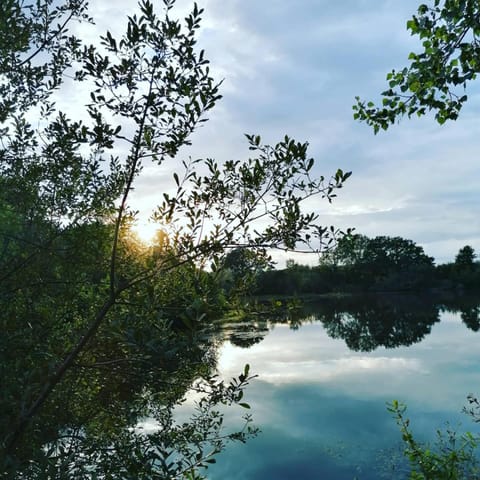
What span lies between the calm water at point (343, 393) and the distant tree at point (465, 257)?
67065 mm

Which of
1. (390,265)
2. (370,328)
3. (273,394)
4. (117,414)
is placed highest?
(390,265)

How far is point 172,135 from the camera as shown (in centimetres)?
287

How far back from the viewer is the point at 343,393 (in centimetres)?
1695

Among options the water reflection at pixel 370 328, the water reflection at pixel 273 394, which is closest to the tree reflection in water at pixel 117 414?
the water reflection at pixel 273 394

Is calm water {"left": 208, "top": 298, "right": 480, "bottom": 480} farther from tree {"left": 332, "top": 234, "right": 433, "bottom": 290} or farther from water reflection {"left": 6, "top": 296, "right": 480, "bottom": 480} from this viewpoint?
tree {"left": 332, "top": 234, "right": 433, "bottom": 290}

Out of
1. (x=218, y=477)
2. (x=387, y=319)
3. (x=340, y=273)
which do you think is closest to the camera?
(x=218, y=477)

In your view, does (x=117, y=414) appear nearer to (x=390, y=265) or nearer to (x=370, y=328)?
(x=370, y=328)

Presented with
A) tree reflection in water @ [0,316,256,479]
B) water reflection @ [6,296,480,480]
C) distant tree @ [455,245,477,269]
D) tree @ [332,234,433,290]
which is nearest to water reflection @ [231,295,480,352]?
water reflection @ [6,296,480,480]

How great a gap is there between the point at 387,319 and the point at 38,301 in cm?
4241

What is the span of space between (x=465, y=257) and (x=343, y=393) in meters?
91.7

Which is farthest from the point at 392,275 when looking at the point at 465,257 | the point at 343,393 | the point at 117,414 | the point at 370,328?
the point at 117,414

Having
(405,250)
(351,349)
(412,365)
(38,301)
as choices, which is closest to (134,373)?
(38,301)

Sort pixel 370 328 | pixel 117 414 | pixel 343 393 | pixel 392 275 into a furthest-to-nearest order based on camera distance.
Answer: pixel 392 275, pixel 370 328, pixel 343 393, pixel 117 414

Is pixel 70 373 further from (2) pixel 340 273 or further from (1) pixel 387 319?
(2) pixel 340 273
